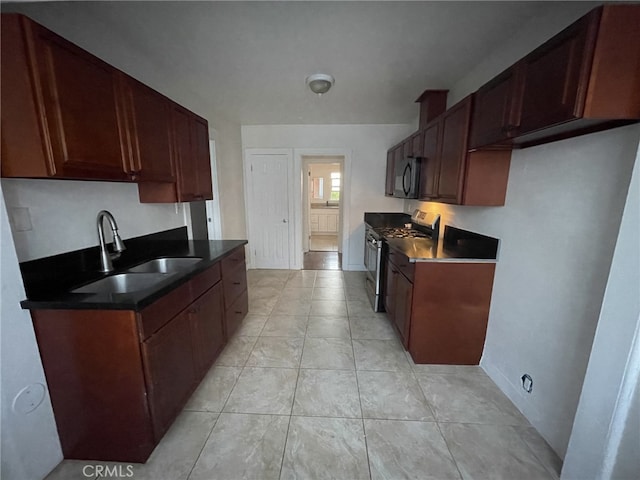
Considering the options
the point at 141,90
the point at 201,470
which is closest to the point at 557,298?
the point at 201,470

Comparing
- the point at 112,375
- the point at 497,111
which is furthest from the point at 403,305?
the point at 112,375

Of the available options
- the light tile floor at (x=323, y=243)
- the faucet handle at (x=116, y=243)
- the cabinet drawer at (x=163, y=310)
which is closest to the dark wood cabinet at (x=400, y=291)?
the cabinet drawer at (x=163, y=310)

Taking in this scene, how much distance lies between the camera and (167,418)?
1.44 m

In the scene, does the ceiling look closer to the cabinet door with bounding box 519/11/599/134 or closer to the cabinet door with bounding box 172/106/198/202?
the cabinet door with bounding box 172/106/198/202

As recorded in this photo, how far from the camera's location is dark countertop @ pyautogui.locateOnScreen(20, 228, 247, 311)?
116 cm

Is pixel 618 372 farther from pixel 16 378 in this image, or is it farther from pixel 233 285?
pixel 16 378

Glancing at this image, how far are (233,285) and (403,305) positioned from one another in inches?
62.8

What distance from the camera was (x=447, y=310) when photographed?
201 cm

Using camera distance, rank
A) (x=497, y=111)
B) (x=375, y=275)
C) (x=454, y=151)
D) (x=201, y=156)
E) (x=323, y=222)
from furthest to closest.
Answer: (x=323, y=222) < (x=375, y=275) < (x=201, y=156) < (x=454, y=151) < (x=497, y=111)

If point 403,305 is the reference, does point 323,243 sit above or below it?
below

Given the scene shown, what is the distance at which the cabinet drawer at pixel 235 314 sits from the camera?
7.41 ft

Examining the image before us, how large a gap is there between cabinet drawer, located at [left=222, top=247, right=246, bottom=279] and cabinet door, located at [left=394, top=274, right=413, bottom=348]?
5.18ft

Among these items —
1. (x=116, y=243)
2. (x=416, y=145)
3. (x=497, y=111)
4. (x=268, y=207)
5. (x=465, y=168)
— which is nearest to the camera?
(x=497, y=111)

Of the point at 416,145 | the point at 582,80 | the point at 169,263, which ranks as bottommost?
the point at 169,263
